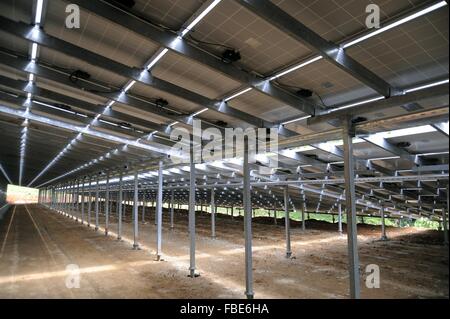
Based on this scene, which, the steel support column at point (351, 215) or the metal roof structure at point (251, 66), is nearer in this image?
the metal roof structure at point (251, 66)

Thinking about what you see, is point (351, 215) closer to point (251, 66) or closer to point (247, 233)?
point (247, 233)

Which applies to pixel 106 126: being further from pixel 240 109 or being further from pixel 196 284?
pixel 196 284

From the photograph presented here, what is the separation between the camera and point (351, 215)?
16.0 ft

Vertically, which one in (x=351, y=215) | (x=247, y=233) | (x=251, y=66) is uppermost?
(x=251, y=66)

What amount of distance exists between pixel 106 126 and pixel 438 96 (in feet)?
26.7

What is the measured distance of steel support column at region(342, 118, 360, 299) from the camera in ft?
15.6

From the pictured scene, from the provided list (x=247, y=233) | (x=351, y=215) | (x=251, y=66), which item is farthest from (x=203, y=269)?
(x=251, y=66)

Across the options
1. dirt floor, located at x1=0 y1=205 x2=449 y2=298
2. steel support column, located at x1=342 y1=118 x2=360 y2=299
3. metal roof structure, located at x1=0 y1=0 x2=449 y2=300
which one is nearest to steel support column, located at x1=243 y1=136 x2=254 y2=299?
dirt floor, located at x1=0 y1=205 x2=449 y2=298

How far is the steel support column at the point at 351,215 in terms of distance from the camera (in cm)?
475

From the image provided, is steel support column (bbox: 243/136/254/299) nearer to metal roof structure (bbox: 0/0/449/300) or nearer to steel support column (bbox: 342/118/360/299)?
metal roof structure (bbox: 0/0/449/300)

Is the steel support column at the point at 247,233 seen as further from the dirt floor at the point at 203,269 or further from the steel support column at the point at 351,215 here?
the steel support column at the point at 351,215

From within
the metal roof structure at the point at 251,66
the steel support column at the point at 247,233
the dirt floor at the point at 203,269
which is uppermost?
the metal roof structure at the point at 251,66

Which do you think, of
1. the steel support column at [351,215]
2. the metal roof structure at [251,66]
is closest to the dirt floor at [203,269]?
the steel support column at [351,215]

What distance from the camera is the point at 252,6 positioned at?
3766 mm
